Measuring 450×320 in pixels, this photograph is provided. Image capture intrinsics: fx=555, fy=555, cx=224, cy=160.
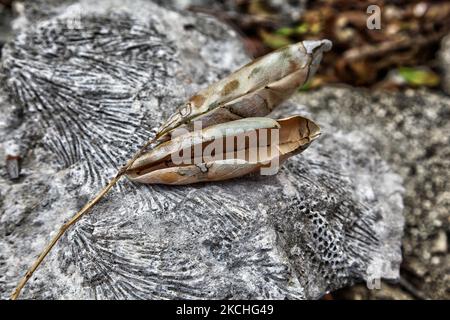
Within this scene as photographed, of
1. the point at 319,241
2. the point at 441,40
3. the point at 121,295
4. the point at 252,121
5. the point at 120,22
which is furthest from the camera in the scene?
the point at 441,40

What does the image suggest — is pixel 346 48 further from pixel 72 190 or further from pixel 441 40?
pixel 72 190

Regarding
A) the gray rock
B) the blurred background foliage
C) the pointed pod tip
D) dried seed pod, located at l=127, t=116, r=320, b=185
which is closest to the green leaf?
the blurred background foliage

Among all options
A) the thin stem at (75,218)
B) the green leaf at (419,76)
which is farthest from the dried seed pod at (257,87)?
the green leaf at (419,76)

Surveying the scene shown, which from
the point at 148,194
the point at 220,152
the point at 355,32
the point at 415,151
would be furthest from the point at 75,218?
the point at 355,32

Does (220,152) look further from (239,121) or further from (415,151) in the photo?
(415,151)

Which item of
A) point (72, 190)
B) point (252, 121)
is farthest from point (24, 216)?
point (252, 121)

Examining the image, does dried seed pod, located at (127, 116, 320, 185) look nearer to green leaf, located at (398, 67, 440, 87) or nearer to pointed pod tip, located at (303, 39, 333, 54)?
pointed pod tip, located at (303, 39, 333, 54)
